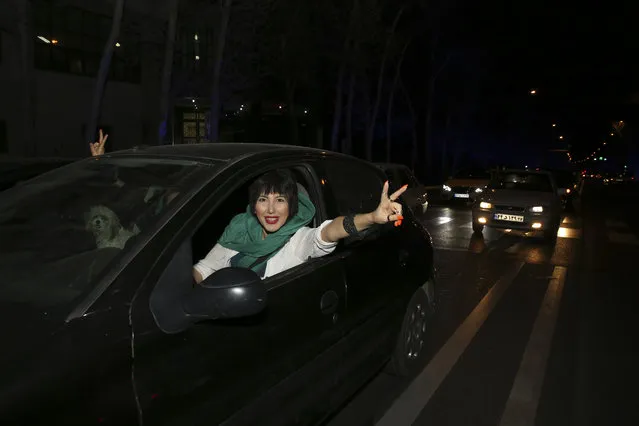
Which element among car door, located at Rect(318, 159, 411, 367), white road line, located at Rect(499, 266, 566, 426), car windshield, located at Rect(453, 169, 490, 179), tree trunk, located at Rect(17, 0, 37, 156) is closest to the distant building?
tree trunk, located at Rect(17, 0, 37, 156)

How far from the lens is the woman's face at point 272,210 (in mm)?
3168

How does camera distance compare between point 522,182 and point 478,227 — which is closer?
point 478,227

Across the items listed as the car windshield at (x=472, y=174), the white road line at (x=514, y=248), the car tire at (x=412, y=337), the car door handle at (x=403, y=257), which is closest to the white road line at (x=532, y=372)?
the car tire at (x=412, y=337)

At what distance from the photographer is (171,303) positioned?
2.06m

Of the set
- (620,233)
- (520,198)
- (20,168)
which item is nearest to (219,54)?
(520,198)

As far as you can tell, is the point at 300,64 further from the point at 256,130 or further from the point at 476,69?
the point at 476,69

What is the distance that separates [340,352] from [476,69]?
43.0 meters

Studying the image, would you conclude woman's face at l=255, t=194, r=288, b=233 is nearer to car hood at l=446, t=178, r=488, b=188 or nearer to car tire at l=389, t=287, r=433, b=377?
car tire at l=389, t=287, r=433, b=377

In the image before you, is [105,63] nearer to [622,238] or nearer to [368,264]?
[622,238]

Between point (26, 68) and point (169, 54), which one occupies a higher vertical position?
point (169, 54)

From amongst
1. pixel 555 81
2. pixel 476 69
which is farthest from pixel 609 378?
pixel 555 81

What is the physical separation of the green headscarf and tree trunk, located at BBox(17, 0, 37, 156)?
14.3m

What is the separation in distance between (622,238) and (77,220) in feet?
46.3

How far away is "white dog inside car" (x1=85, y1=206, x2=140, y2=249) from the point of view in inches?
95.0
